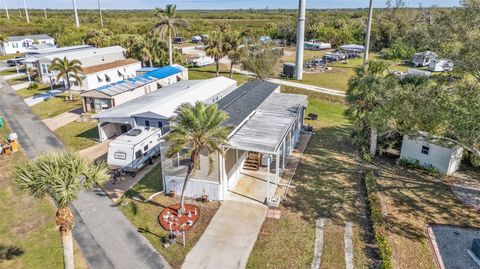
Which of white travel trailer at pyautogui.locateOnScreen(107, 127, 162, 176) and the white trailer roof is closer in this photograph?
white travel trailer at pyautogui.locateOnScreen(107, 127, 162, 176)

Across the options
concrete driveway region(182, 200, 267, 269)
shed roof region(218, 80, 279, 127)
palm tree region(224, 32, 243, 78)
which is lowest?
concrete driveway region(182, 200, 267, 269)

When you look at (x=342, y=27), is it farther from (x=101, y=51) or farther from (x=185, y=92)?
(x=185, y=92)

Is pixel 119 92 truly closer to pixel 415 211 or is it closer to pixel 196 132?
pixel 196 132

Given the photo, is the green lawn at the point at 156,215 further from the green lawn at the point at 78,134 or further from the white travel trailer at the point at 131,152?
the green lawn at the point at 78,134

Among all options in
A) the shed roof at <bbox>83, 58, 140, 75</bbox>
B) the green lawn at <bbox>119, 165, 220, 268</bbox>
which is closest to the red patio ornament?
the green lawn at <bbox>119, 165, 220, 268</bbox>

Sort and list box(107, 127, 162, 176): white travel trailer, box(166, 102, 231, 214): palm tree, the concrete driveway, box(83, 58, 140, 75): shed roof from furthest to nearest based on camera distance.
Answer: box(83, 58, 140, 75): shed roof, box(107, 127, 162, 176): white travel trailer, box(166, 102, 231, 214): palm tree, the concrete driveway

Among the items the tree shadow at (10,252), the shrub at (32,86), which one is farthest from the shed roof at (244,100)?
the shrub at (32,86)

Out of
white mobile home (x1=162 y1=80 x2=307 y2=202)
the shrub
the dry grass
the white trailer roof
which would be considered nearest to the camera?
the dry grass

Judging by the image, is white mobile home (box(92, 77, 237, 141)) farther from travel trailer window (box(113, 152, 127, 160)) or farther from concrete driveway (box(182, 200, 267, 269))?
concrete driveway (box(182, 200, 267, 269))
